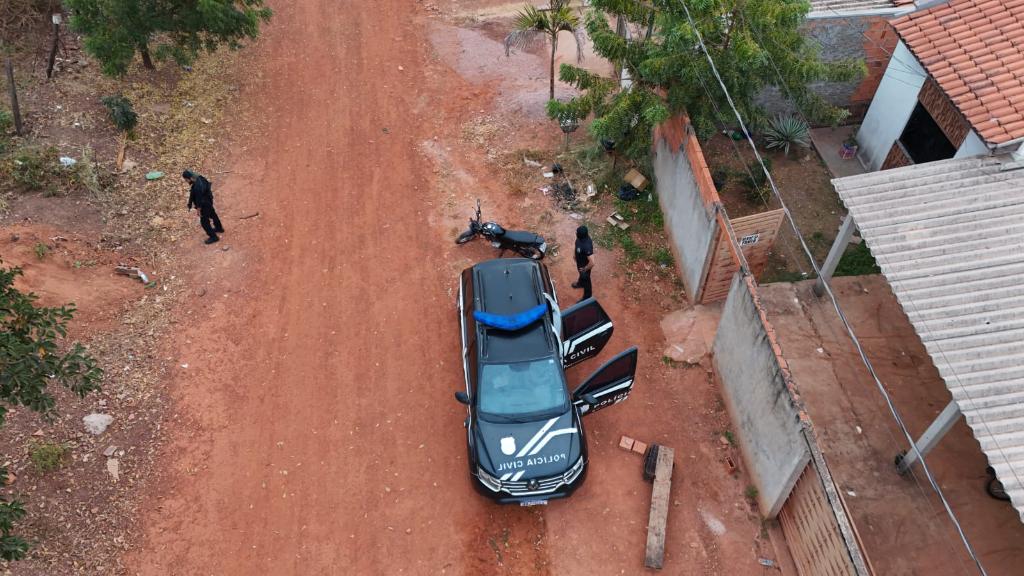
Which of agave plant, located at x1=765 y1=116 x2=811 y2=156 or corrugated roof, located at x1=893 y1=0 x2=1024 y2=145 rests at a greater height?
corrugated roof, located at x1=893 y1=0 x2=1024 y2=145

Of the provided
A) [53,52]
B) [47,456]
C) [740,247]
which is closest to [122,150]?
[53,52]

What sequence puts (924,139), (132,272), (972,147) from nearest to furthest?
1. (972,147)
2. (132,272)
3. (924,139)

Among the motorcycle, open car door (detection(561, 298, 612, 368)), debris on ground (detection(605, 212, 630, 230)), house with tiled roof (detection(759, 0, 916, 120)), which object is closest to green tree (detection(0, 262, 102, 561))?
open car door (detection(561, 298, 612, 368))

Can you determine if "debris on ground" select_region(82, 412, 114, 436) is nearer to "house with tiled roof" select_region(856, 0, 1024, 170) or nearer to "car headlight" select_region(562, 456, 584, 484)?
"car headlight" select_region(562, 456, 584, 484)

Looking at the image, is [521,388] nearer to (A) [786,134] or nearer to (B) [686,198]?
(B) [686,198]

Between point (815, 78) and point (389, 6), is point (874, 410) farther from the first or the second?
point (389, 6)

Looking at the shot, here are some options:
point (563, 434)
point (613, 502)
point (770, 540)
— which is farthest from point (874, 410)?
point (563, 434)
